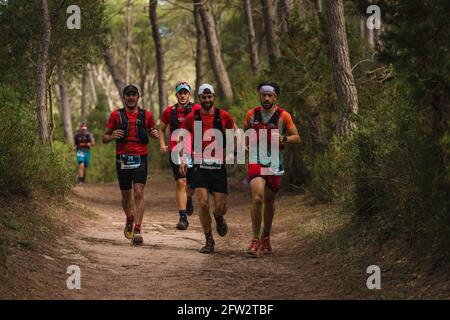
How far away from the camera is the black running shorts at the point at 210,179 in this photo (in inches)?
396

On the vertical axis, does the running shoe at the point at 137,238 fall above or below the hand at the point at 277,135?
below

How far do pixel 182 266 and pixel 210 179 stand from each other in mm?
1379

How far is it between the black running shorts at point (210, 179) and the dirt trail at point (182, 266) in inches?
34.4

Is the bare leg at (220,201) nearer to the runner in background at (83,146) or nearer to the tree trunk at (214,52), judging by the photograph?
the runner in background at (83,146)

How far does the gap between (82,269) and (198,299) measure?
191 cm

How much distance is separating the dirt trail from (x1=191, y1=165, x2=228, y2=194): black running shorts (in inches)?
34.4

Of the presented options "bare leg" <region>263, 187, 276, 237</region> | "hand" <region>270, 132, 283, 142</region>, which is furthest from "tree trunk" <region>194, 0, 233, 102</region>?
"hand" <region>270, 132, 283, 142</region>

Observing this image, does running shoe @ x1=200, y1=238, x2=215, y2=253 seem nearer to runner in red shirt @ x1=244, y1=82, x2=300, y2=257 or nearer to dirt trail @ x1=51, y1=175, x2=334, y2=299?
dirt trail @ x1=51, y1=175, x2=334, y2=299

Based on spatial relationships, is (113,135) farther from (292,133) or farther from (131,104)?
(292,133)

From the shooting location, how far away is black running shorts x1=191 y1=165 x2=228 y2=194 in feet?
33.0

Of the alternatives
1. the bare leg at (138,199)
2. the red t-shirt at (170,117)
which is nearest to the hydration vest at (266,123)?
the bare leg at (138,199)

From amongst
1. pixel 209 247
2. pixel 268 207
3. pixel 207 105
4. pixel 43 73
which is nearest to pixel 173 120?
pixel 207 105

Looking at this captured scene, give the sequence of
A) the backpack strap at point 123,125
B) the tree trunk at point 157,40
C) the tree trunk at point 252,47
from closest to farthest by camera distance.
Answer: the backpack strap at point 123,125, the tree trunk at point 252,47, the tree trunk at point 157,40

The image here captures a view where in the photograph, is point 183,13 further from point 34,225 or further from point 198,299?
point 198,299
